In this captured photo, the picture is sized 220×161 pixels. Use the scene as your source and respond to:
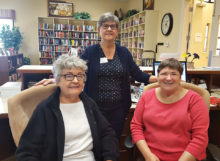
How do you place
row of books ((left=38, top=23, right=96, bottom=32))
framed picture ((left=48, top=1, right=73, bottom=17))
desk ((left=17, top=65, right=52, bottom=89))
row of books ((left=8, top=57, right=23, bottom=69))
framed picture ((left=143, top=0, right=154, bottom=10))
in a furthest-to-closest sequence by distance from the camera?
1. framed picture ((left=48, top=1, right=73, bottom=17))
2. row of books ((left=38, top=23, right=96, bottom=32))
3. row of books ((left=8, top=57, right=23, bottom=69))
4. framed picture ((left=143, top=0, right=154, bottom=10))
5. desk ((left=17, top=65, right=52, bottom=89))

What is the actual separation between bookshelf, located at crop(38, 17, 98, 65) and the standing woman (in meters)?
5.59

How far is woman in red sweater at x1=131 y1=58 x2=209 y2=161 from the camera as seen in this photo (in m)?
1.20

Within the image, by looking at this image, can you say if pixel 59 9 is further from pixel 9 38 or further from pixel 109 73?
pixel 109 73

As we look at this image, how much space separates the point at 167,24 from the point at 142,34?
92 centimetres

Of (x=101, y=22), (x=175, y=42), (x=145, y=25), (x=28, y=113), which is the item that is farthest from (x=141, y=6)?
(x=28, y=113)

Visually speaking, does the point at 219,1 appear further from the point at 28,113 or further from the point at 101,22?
the point at 28,113

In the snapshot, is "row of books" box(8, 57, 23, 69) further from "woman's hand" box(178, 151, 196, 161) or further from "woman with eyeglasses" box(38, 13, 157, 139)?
"woman's hand" box(178, 151, 196, 161)

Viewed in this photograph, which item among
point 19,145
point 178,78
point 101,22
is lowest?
point 19,145

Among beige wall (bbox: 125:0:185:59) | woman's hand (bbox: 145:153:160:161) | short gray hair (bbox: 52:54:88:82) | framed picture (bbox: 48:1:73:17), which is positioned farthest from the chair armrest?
framed picture (bbox: 48:1:73:17)

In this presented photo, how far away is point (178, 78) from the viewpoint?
1282 mm

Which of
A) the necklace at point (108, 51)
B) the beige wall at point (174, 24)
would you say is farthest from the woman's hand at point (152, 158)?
the beige wall at point (174, 24)

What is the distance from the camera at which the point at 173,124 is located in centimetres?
124

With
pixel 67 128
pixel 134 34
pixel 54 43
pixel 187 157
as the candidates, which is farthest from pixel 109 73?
pixel 54 43

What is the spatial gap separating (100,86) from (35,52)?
6581 millimetres
